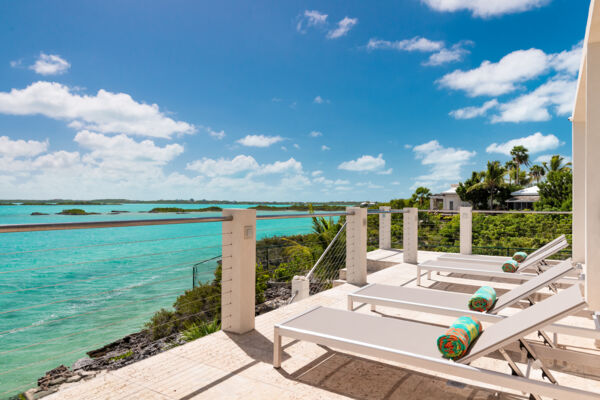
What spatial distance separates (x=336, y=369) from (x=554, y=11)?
1231 inches

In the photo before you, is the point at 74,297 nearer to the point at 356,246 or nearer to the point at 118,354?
the point at 356,246

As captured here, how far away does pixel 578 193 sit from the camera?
493 centimetres

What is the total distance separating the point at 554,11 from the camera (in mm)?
23875

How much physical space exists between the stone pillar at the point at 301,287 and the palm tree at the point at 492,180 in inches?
1410

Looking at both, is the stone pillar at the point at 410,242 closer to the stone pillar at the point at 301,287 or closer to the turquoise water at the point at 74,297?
the stone pillar at the point at 301,287

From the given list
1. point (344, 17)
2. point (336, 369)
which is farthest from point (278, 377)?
point (344, 17)

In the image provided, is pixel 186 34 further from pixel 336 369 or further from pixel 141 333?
pixel 336 369

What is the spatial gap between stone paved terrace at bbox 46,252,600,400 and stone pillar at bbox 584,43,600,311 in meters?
0.48

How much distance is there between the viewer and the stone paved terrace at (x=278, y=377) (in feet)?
7.54

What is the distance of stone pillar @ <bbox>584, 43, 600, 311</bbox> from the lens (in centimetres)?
231

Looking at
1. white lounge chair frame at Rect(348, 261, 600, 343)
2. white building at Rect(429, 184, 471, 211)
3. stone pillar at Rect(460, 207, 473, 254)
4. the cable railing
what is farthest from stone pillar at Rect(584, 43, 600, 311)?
white building at Rect(429, 184, 471, 211)

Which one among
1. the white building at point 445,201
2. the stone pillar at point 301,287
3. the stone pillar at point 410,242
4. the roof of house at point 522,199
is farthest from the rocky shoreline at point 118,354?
the white building at point 445,201

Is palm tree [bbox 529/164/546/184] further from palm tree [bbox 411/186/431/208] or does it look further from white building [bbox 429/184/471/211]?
palm tree [bbox 411/186/431/208]

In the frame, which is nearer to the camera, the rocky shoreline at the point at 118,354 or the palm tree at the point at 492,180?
the rocky shoreline at the point at 118,354
